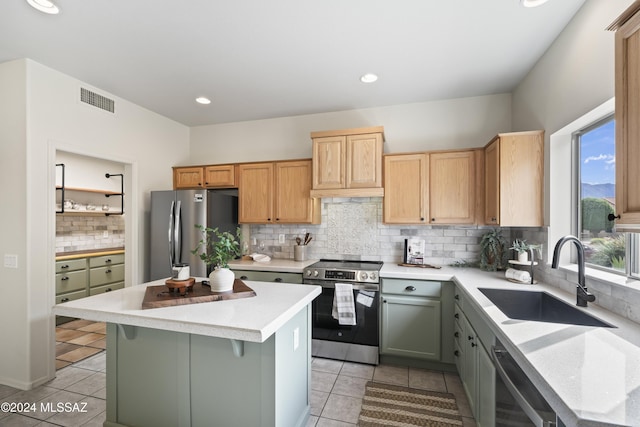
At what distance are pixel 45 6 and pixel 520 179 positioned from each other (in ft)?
12.1

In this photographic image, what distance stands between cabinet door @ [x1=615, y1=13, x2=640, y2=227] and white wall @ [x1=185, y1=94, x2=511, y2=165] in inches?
88.8

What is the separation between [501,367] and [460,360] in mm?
1276

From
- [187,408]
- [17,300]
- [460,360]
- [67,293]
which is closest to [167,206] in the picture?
[17,300]

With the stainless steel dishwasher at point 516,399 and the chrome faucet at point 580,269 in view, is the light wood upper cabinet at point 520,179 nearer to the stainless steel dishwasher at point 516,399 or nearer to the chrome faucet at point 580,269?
the chrome faucet at point 580,269

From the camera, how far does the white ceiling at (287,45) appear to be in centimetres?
194

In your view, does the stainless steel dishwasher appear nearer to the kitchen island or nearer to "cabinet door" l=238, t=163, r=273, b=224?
the kitchen island

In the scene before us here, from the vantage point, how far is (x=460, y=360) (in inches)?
98.7

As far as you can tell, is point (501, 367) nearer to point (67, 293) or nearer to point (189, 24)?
point (189, 24)

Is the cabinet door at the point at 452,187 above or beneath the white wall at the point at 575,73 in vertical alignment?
beneath

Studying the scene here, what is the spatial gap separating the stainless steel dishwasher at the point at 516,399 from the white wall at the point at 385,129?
8.26 feet

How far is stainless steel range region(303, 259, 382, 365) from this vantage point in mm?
A: 2885

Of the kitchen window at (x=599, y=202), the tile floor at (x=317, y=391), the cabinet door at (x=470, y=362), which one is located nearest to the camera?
the kitchen window at (x=599, y=202)

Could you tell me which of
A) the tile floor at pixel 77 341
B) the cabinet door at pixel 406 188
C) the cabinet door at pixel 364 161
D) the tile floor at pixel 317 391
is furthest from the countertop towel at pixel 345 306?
the tile floor at pixel 77 341

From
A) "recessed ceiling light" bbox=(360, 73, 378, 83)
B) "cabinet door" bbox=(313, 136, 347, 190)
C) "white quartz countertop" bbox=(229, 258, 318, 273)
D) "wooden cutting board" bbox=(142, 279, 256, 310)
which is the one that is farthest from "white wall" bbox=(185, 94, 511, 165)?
"wooden cutting board" bbox=(142, 279, 256, 310)
